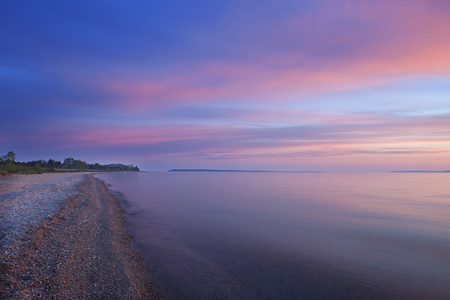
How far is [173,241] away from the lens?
14.7 meters

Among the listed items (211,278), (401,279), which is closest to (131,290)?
(211,278)

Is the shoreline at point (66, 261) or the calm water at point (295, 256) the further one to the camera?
the calm water at point (295, 256)

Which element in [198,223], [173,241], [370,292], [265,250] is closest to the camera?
[370,292]

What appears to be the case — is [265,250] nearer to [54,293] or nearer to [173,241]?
[173,241]

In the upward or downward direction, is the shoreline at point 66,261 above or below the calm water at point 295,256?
above

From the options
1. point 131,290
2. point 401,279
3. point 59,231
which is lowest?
point 401,279

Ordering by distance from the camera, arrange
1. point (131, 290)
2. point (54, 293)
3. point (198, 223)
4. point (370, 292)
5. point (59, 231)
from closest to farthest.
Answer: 1. point (54, 293)
2. point (131, 290)
3. point (370, 292)
4. point (59, 231)
5. point (198, 223)

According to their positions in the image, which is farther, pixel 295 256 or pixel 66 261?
pixel 295 256

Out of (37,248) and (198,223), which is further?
(198,223)

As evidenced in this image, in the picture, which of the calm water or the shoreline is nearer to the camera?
the shoreline

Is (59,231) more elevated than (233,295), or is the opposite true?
(59,231)

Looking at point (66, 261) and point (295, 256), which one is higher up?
point (66, 261)

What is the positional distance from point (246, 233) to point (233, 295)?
8.76 metres

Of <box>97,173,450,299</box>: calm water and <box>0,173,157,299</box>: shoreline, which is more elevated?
<box>0,173,157,299</box>: shoreline
